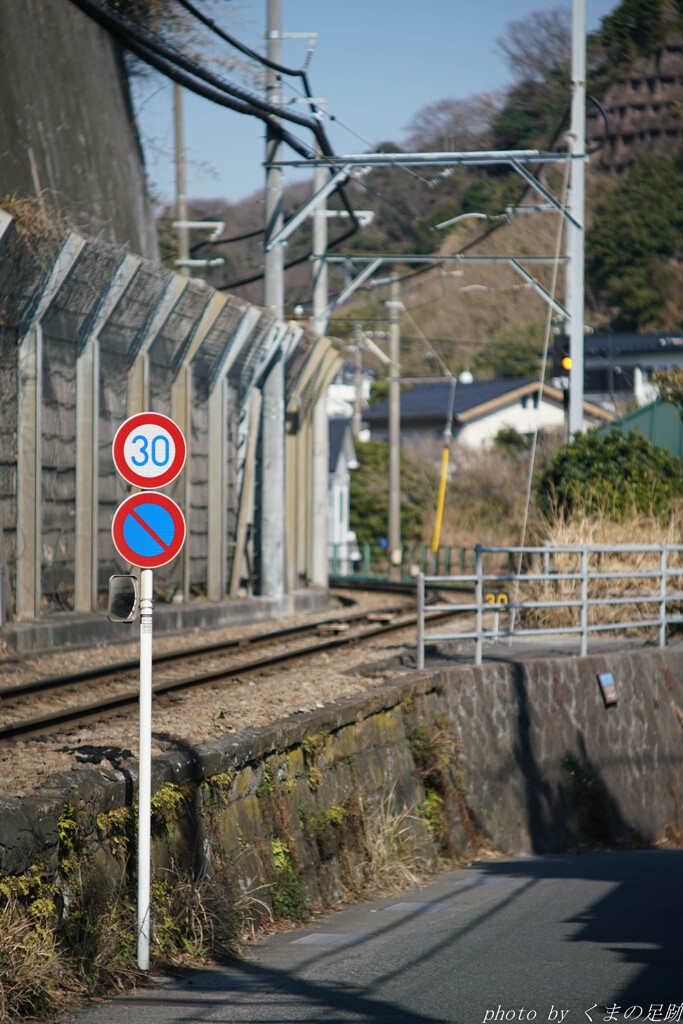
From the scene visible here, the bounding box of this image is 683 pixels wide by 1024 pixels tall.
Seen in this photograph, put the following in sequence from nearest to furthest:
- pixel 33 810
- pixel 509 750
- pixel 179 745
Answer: pixel 33 810, pixel 179 745, pixel 509 750

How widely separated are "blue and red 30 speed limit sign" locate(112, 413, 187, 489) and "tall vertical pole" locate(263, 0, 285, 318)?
12.4 meters

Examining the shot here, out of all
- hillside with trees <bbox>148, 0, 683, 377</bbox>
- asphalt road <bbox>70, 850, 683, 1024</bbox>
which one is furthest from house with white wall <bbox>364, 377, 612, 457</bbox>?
asphalt road <bbox>70, 850, 683, 1024</bbox>

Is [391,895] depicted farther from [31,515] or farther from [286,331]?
[286,331]

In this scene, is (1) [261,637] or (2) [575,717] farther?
(1) [261,637]

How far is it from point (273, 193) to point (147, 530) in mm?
13291

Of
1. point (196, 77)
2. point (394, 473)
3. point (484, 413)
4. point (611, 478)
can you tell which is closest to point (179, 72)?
point (196, 77)

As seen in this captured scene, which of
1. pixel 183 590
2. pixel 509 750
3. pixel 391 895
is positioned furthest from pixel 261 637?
pixel 391 895

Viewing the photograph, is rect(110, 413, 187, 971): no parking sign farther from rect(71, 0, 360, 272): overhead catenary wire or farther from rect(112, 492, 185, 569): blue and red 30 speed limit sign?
rect(71, 0, 360, 272): overhead catenary wire

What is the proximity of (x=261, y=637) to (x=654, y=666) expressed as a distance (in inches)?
192

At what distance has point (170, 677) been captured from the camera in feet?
36.9

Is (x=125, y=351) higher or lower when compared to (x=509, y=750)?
higher

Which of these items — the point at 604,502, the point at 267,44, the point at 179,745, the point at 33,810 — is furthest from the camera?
the point at 267,44

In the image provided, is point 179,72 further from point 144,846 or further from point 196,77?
point 144,846

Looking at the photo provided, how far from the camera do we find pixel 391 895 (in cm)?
804
